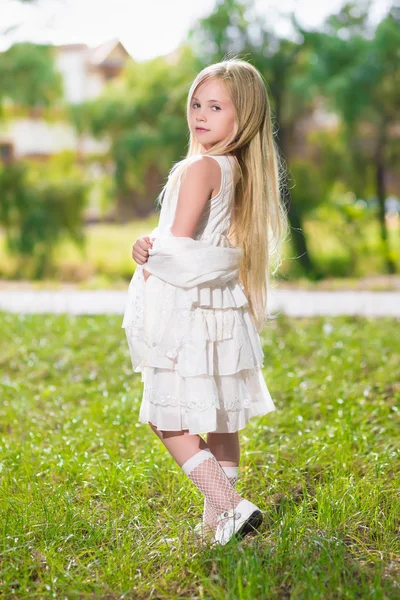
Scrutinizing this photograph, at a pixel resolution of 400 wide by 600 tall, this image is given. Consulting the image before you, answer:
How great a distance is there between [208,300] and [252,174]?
468 mm

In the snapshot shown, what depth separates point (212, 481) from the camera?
7.91 feet

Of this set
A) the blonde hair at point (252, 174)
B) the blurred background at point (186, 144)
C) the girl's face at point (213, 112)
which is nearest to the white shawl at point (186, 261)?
the blonde hair at point (252, 174)

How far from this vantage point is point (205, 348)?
2.38m

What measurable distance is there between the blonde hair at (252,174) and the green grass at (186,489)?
72cm

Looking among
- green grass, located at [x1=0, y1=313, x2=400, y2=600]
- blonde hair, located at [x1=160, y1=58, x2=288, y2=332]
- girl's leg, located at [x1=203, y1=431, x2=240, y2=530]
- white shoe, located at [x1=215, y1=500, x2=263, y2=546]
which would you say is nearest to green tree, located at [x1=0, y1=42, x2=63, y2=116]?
green grass, located at [x1=0, y1=313, x2=400, y2=600]

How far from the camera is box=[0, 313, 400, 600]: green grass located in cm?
216

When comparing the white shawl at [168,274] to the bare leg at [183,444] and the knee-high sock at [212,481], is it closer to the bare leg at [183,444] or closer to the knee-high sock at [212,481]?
the bare leg at [183,444]

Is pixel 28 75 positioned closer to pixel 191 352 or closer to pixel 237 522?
pixel 191 352

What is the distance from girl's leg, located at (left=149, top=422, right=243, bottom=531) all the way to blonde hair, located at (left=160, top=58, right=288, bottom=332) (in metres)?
0.47

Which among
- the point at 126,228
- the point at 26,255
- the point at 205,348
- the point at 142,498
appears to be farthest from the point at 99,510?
the point at 126,228

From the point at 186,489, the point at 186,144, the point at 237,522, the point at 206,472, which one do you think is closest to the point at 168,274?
the point at 206,472

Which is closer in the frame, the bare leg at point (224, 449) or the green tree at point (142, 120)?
the bare leg at point (224, 449)

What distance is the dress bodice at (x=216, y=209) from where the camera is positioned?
2480mm

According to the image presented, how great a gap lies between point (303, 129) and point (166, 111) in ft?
6.01
